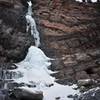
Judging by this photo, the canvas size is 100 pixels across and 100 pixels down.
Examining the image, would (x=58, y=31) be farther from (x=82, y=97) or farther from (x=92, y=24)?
(x=82, y=97)

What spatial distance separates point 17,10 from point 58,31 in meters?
4.69

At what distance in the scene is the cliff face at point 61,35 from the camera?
29.6 metres

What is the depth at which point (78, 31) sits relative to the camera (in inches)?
1335

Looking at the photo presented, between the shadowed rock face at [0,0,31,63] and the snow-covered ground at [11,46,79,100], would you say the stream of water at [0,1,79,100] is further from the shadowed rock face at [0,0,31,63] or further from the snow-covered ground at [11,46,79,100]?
the shadowed rock face at [0,0,31,63]

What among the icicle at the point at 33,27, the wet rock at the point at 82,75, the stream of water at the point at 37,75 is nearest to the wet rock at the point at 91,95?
the stream of water at the point at 37,75

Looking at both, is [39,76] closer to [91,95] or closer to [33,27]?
[91,95]

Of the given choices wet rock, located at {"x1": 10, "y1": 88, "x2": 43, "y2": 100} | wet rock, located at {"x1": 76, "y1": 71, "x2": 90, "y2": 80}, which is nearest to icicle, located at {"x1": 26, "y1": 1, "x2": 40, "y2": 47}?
wet rock, located at {"x1": 76, "y1": 71, "x2": 90, "y2": 80}

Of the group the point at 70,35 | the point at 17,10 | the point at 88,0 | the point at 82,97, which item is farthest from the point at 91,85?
the point at 88,0

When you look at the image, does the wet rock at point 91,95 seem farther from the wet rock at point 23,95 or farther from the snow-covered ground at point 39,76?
the wet rock at point 23,95

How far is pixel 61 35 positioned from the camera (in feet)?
110

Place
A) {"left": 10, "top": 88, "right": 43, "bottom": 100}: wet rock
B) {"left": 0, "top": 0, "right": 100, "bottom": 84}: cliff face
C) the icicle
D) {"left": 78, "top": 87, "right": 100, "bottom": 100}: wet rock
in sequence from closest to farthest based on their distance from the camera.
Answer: {"left": 10, "top": 88, "right": 43, "bottom": 100}: wet rock
{"left": 78, "top": 87, "right": 100, "bottom": 100}: wet rock
{"left": 0, "top": 0, "right": 100, "bottom": 84}: cliff face
the icicle

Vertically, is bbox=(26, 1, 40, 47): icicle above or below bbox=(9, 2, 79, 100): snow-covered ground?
above

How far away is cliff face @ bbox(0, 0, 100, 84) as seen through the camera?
29641 mm

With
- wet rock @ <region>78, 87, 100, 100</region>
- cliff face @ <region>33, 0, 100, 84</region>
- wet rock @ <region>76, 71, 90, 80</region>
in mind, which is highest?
cliff face @ <region>33, 0, 100, 84</region>
